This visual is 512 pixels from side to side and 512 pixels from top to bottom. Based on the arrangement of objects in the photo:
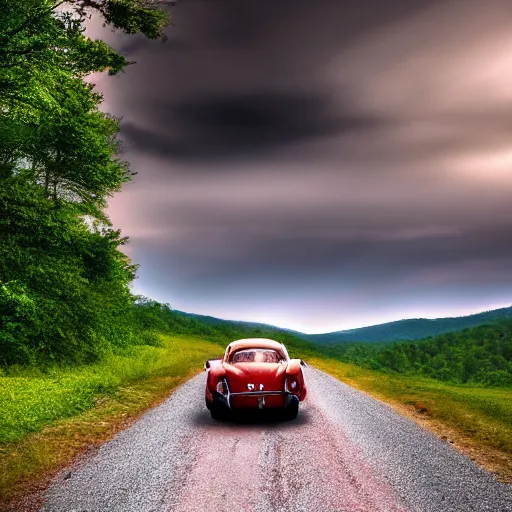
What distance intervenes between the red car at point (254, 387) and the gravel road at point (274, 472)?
0.45 m

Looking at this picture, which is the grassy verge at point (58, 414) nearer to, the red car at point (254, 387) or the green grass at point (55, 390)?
the green grass at point (55, 390)

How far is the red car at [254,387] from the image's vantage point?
33.7 ft

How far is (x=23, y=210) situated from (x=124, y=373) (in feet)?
28.6

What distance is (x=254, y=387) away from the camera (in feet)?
33.7

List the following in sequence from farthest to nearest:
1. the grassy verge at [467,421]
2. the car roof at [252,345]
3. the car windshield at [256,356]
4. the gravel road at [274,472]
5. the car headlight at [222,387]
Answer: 1. the car roof at [252,345]
2. the car windshield at [256,356]
3. the car headlight at [222,387]
4. the grassy verge at [467,421]
5. the gravel road at [274,472]

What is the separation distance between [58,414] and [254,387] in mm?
4971

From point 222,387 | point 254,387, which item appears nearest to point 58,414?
point 222,387

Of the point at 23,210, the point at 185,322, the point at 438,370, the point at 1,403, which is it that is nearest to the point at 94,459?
the point at 1,403

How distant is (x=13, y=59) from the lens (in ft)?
38.4

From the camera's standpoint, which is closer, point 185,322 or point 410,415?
point 410,415

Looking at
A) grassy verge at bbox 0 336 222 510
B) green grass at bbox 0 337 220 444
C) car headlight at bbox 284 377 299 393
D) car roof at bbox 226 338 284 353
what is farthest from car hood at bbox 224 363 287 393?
green grass at bbox 0 337 220 444

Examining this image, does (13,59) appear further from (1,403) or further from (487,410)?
(487,410)

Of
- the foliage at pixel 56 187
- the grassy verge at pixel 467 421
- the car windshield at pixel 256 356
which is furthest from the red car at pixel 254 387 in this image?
the foliage at pixel 56 187

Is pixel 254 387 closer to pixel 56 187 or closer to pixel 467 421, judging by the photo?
pixel 467 421
